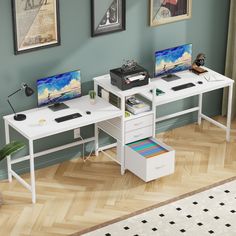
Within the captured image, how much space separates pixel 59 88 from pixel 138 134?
2.79 ft

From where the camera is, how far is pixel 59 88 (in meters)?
6.42

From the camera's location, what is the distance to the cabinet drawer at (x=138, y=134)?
21.3ft

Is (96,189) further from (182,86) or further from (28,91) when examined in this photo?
(182,86)

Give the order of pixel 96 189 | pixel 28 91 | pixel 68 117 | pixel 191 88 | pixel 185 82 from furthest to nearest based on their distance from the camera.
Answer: pixel 185 82, pixel 191 88, pixel 96 189, pixel 68 117, pixel 28 91

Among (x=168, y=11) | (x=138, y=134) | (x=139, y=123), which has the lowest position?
(x=138, y=134)

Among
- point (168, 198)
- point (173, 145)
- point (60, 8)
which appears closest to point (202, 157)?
point (173, 145)

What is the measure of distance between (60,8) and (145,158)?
153cm

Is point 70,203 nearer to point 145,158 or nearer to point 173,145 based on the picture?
point 145,158

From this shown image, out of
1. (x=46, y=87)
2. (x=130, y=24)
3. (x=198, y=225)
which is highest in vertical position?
(x=130, y=24)

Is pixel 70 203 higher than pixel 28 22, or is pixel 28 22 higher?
pixel 28 22

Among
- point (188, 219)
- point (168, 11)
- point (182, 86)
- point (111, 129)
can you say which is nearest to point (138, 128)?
point (111, 129)

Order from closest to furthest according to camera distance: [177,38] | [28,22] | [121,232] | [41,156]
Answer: [121,232] → [28,22] → [41,156] → [177,38]

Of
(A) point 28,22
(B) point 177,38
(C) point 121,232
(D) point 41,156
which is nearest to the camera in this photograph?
(C) point 121,232

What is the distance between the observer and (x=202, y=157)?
693 centimetres
